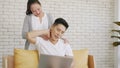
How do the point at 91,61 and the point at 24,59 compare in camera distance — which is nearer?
the point at 24,59

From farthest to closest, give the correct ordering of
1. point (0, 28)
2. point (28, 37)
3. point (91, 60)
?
1. point (0, 28)
2. point (91, 60)
3. point (28, 37)

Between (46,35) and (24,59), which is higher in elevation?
(46,35)

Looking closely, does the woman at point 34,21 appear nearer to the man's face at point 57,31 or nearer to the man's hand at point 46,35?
the man's hand at point 46,35

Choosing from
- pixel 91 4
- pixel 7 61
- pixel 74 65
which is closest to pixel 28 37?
pixel 7 61

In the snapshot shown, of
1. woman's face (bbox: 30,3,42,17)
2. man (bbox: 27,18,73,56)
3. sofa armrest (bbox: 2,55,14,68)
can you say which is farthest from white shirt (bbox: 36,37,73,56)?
woman's face (bbox: 30,3,42,17)

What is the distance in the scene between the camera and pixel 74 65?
2.54 metres

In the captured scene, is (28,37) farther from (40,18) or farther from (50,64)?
(50,64)

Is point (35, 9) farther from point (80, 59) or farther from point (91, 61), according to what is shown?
point (91, 61)

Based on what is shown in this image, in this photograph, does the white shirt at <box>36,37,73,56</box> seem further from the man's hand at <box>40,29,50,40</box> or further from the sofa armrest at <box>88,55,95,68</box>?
the sofa armrest at <box>88,55,95,68</box>

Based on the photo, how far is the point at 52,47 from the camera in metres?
2.48

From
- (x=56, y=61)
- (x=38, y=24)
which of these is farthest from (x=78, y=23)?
(x=56, y=61)

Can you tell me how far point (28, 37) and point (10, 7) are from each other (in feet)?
5.42

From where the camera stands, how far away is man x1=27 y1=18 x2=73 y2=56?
8.05 ft

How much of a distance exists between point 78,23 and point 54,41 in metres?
2.09
